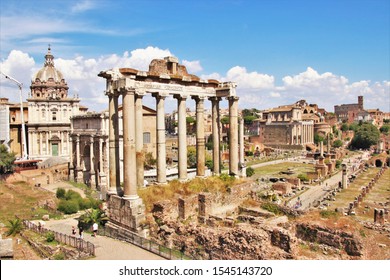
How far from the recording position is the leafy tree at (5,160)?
41.0m

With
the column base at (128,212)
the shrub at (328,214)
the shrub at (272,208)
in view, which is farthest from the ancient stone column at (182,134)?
the shrub at (328,214)

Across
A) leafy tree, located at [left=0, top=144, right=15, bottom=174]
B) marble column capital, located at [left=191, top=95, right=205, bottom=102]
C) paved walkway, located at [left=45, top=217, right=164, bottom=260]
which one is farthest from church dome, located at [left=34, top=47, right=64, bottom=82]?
paved walkway, located at [left=45, top=217, right=164, bottom=260]

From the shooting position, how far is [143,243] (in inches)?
583

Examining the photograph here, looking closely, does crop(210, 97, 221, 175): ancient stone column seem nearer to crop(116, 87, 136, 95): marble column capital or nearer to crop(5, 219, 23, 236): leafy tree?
crop(116, 87, 136, 95): marble column capital

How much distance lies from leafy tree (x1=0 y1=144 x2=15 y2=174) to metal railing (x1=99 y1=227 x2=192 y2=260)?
28879mm

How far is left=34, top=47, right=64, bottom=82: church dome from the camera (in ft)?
182

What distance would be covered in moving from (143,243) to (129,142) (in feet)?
14.0

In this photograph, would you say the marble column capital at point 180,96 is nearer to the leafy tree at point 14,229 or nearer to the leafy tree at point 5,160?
the leafy tree at point 14,229

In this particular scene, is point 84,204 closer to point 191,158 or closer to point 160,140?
point 160,140

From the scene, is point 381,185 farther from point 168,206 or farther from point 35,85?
point 35,85

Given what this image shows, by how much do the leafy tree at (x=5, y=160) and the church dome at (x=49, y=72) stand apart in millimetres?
16415

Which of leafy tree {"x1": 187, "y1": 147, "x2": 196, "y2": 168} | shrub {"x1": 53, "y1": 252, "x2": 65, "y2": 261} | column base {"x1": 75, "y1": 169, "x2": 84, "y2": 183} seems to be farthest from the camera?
leafy tree {"x1": 187, "y1": 147, "x2": 196, "y2": 168}

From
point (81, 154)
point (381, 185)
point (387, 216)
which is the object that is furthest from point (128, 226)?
point (381, 185)
